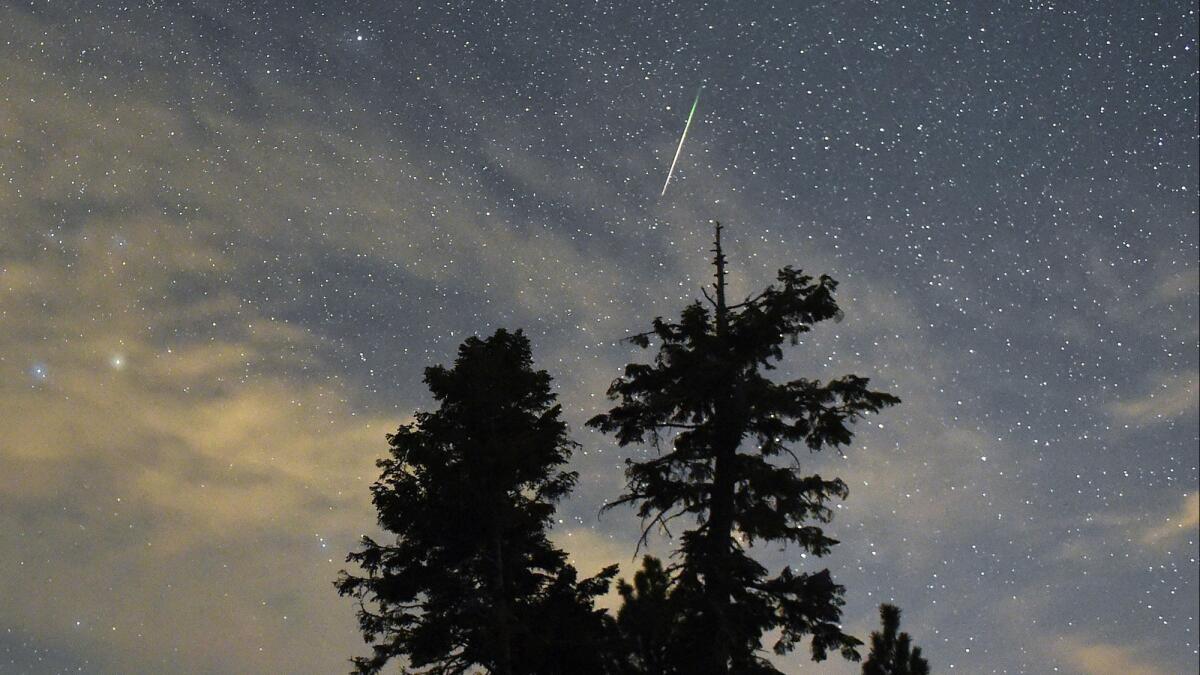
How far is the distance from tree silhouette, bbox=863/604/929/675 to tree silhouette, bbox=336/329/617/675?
27.0ft

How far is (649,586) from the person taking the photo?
20969 mm

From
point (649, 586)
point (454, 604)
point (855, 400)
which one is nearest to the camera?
point (855, 400)

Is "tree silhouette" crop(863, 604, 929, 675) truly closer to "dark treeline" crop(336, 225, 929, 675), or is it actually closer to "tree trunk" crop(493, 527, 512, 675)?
"dark treeline" crop(336, 225, 929, 675)

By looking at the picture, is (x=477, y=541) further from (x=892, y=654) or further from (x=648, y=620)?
(x=892, y=654)

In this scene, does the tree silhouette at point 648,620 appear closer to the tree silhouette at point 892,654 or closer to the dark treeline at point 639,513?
the dark treeline at point 639,513

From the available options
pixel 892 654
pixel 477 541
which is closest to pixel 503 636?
pixel 477 541

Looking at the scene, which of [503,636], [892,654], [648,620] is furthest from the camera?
[892,654]

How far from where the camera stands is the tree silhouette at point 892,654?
86.0ft

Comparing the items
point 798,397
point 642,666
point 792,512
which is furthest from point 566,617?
point 798,397

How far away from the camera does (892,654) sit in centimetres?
2653

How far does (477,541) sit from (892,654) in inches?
473

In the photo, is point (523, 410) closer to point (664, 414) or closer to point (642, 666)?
point (664, 414)

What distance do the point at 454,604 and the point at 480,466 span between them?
3.32m

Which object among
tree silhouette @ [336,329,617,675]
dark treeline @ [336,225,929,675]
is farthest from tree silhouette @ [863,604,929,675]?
tree silhouette @ [336,329,617,675]
